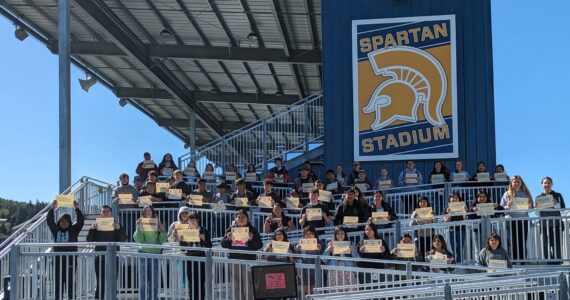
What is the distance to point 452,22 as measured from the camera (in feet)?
87.8

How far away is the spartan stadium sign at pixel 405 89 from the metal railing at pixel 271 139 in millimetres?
3662

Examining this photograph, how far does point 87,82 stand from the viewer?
3934 centimetres

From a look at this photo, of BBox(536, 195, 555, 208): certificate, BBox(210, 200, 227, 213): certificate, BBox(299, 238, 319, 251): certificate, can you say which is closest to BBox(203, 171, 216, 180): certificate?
BBox(210, 200, 227, 213): certificate

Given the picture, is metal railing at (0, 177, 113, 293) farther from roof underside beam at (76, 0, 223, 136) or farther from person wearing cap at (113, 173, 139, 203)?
roof underside beam at (76, 0, 223, 136)

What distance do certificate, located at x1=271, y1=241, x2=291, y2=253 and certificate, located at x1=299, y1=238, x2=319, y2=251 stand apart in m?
0.53

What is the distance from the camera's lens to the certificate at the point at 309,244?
15.4 meters

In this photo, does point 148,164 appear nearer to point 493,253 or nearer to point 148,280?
point 148,280

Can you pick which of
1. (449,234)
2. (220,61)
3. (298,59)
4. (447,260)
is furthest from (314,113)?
(447,260)

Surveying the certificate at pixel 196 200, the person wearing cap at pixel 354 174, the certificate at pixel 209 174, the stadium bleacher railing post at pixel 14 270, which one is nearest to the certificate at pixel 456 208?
the certificate at pixel 196 200

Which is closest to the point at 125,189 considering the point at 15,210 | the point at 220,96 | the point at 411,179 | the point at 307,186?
the point at 307,186

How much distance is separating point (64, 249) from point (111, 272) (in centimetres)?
214

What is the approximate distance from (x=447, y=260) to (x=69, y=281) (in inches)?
233

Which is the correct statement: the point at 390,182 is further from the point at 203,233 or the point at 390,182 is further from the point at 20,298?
the point at 20,298

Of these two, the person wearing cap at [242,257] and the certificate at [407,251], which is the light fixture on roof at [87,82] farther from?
the certificate at [407,251]
